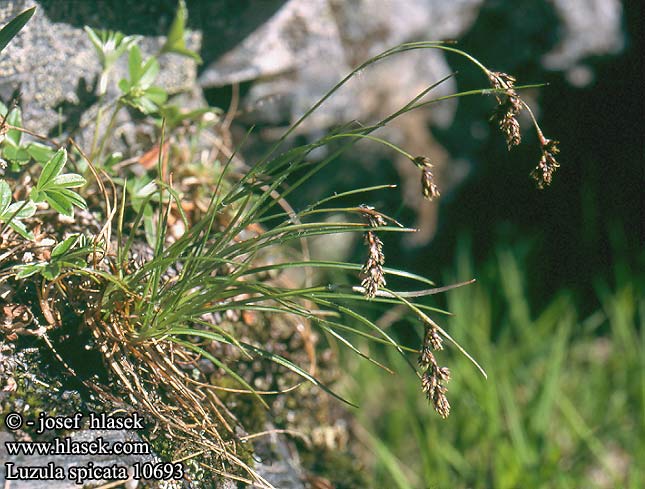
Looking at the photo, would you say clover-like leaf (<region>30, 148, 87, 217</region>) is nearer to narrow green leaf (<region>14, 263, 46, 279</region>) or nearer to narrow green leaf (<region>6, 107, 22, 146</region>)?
narrow green leaf (<region>14, 263, 46, 279</region>)

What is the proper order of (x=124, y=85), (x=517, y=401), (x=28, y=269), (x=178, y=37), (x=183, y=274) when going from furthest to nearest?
(x=517, y=401), (x=178, y=37), (x=124, y=85), (x=183, y=274), (x=28, y=269)

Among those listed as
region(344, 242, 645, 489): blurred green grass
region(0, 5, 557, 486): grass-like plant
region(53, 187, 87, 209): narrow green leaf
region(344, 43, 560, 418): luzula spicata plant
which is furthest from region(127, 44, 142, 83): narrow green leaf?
region(344, 242, 645, 489): blurred green grass

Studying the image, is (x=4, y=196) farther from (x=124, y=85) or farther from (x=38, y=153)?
(x=124, y=85)

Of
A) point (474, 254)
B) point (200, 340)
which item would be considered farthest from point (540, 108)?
point (200, 340)

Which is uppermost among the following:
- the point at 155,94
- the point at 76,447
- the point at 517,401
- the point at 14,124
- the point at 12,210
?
the point at 155,94

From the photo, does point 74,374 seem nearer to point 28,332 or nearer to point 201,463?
point 28,332

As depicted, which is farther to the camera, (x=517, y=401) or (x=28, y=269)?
(x=517, y=401)

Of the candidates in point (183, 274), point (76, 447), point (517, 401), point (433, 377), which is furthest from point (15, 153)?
point (517, 401)

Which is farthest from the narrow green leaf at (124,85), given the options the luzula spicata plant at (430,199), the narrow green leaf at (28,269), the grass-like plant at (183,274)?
the luzula spicata plant at (430,199)
